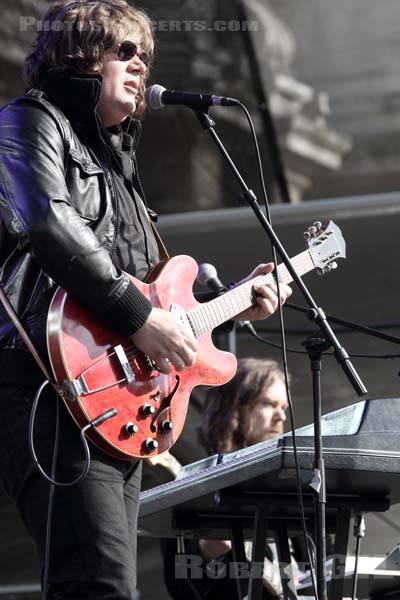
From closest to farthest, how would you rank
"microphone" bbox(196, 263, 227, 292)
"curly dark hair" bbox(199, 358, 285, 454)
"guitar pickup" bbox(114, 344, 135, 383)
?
"guitar pickup" bbox(114, 344, 135, 383) < "microphone" bbox(196, 263, 227, 292) < "curly dark hair" bbox(199, 358, 285, 454)

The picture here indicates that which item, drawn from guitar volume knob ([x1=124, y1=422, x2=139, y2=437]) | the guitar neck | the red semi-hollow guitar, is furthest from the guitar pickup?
the guitar neck

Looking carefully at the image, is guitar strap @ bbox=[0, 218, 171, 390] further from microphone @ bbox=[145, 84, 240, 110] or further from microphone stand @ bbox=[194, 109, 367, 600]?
microphone @ bbox=[145, 84, 240, 110]

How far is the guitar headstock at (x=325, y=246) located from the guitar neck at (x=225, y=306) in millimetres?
161

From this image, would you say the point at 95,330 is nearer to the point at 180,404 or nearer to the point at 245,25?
the point at 180,404

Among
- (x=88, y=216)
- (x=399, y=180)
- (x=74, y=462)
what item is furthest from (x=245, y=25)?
(x=74, y=462)

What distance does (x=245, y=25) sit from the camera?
21.2 ft

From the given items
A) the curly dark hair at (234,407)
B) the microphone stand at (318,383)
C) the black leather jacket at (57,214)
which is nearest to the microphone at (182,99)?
the microphone stand at (318,383)

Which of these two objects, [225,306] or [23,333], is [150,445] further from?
[225,306]

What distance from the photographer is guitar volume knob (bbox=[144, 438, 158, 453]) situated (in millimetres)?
2350

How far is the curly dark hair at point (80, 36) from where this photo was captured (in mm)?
2523

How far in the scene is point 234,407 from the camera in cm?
424

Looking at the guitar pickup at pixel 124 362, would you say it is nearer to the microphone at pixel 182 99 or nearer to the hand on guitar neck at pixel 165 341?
the hand on guitar neck at pixel 165 341

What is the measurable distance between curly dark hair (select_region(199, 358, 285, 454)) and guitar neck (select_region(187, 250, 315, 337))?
1327mm

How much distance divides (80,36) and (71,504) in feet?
3.83
